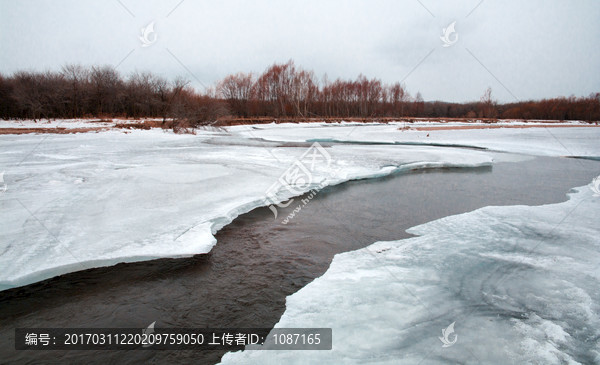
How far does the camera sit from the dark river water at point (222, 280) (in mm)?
2688

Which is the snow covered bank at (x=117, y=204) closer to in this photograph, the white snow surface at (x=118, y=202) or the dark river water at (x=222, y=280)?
the white snow surface at (x=118, y=202)

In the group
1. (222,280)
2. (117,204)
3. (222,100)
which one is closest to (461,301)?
(222,280)

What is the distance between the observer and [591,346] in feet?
7.29

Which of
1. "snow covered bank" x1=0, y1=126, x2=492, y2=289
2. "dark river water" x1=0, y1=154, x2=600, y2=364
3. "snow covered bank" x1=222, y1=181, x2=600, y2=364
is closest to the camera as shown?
"snow covered bank" x1=222, y1=181, x2=600, y2=364

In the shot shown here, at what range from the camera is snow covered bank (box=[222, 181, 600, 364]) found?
87.5 inches

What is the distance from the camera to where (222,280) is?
3.42 meters

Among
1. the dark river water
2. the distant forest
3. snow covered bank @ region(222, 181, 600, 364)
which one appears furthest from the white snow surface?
the distant forest

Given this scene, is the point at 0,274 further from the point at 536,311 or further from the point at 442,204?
the point at 442,204

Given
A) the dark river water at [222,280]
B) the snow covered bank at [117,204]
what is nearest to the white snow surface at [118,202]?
the snow covered bank at [117,204]

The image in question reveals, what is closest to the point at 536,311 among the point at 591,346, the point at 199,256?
the point at 591,346

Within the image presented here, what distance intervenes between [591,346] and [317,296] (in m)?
2.00

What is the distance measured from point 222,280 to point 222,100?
1708 inches

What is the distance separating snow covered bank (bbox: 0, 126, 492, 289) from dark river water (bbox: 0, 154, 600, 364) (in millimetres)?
216

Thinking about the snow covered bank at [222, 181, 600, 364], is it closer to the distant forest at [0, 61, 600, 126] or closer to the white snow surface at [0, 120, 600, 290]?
the white snow surface at [0, 120, 600, 290]
